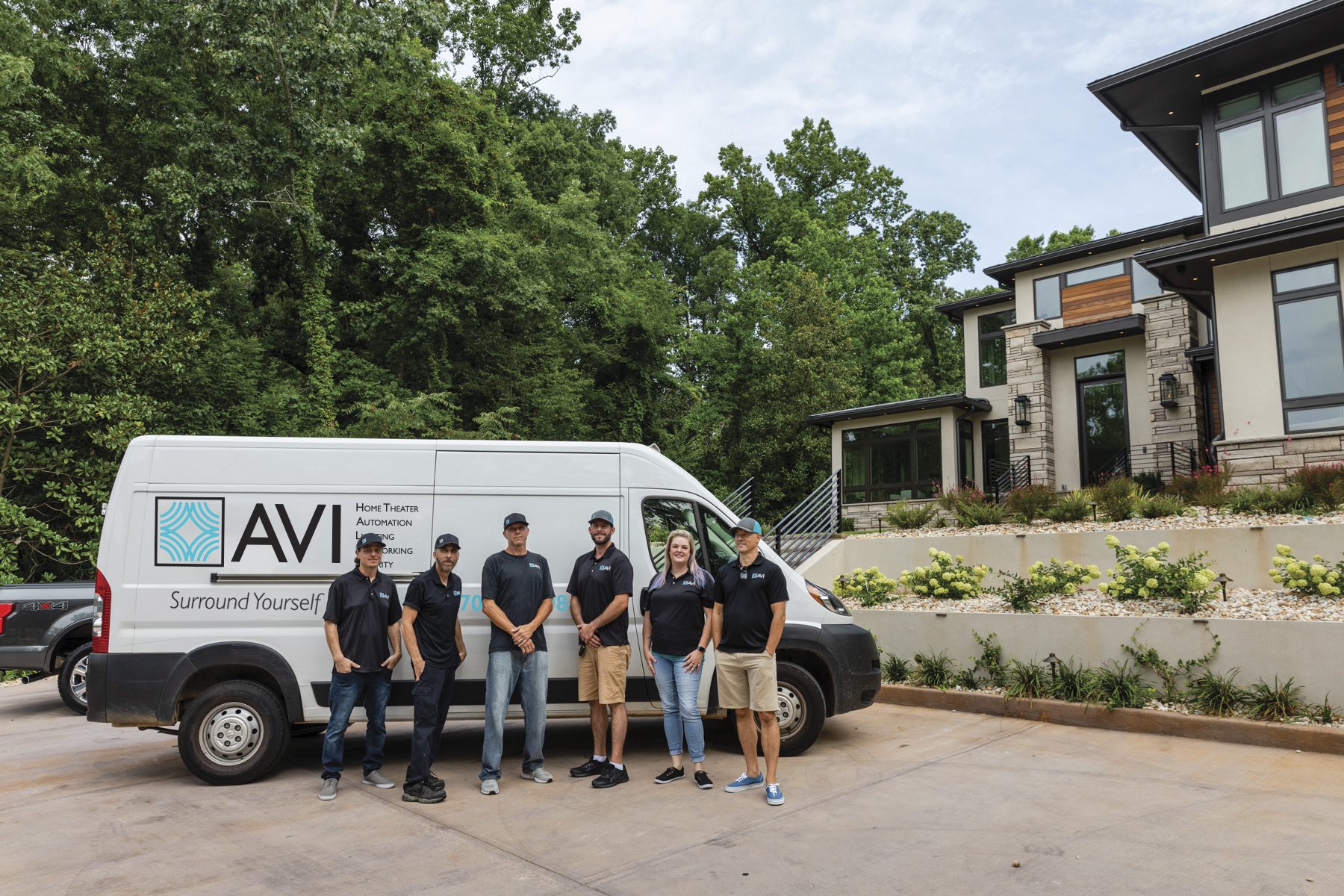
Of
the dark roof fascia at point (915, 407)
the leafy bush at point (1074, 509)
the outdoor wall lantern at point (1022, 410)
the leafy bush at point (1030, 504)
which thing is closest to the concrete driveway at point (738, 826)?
the leafy bush at point (1074, 509)

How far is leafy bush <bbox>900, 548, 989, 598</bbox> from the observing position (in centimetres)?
1012

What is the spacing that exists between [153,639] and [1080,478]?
19.9 meters

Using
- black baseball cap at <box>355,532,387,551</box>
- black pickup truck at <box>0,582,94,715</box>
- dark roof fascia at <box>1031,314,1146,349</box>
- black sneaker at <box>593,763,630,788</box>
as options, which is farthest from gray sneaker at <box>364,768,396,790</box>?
dark roof fascia at <box>1031,314,1146,349</box>

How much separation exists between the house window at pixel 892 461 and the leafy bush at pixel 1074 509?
8082 mm

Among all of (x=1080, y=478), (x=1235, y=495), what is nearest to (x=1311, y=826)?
(x=1235, y=495)

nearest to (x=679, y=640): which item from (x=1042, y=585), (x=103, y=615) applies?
(x=103, y=615)

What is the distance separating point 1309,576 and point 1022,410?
13274mm

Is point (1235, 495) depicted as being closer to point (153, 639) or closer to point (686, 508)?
point (686, 508)

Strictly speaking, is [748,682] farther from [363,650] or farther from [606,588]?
[363,650]

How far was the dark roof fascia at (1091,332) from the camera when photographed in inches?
749

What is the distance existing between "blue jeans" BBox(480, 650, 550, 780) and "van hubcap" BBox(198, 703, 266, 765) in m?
1.77

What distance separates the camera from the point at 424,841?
4.83 meters

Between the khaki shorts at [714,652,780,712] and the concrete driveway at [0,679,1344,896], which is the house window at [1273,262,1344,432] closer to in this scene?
the concrete driveway at [0,679,1344,896]

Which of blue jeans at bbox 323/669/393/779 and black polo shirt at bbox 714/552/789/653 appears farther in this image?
blue jeans at bbox 323/669/393/779
